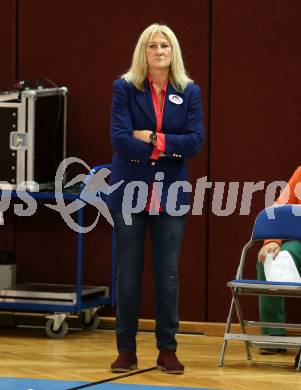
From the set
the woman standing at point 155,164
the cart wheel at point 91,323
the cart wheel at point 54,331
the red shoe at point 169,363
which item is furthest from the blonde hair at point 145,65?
the cart wheel at point 91,323

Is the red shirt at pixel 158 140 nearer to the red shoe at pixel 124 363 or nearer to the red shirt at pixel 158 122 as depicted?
the red shirt at pixel 158 122

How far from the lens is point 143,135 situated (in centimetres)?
559

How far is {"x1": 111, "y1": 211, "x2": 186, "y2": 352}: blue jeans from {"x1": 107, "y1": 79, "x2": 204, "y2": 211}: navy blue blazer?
13 cm

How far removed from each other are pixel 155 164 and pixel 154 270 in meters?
0.60

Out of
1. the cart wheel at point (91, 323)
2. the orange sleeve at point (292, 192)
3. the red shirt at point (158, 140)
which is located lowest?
the cart wheel at point (91, 323)

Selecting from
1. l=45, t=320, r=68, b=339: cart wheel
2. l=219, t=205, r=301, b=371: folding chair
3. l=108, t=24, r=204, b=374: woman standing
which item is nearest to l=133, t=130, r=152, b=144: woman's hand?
l=108, t=24, r=204, b=374: woman standing

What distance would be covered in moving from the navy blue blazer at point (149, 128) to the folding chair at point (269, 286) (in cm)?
75

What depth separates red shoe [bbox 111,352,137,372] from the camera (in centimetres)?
573

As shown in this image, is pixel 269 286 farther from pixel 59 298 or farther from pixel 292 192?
pixel 59 298

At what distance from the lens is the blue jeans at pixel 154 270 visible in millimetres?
5645

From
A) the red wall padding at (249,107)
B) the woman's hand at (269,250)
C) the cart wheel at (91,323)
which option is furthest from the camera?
the cart wheel at (91,323)

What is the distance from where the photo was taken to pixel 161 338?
5758mm

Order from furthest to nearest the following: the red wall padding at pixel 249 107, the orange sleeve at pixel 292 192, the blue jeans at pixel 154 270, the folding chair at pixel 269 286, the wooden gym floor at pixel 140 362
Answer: the red wall padding at pixel 249 107, the orange sleeve at pixel 292 192, the folding chair at pixel 269 286, the blue jeans at pixel 154 270, the wooden gym floor at pixel 140 362

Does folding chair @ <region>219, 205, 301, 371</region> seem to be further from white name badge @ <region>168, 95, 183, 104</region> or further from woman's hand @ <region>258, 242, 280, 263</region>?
white name badge @ <region>168, 95, 183, 104</region>
